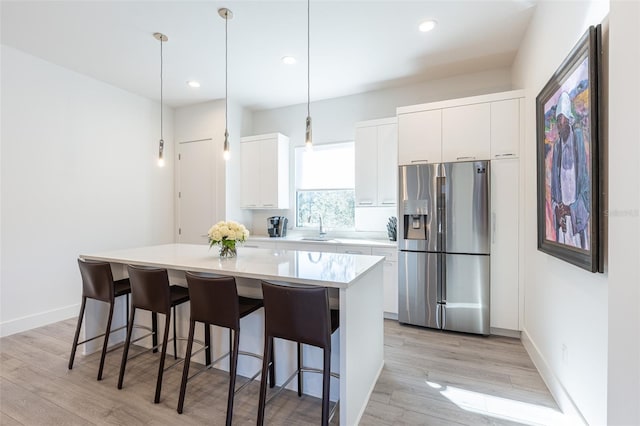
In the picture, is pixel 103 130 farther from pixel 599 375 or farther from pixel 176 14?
pixel 599 375

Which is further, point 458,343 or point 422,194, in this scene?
point 422,194

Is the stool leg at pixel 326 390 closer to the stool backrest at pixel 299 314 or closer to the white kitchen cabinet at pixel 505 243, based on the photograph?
the stool backrest at pixel 299 314

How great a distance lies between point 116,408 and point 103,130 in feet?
11.6

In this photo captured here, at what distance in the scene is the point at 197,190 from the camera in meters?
4.77

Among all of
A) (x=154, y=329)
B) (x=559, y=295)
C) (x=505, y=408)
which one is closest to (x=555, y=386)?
(x=505, y=408)

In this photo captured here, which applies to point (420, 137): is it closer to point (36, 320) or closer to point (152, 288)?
point (152, 288)

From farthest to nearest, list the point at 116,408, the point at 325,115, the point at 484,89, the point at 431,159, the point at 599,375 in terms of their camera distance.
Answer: the point at 325,115, the point at 484,89, the point at 431,159, the point at 116,408, the point at 599,375

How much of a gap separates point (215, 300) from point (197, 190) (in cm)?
333

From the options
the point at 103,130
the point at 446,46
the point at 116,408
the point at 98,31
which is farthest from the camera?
the point at 103,130

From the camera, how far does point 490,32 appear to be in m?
2.81

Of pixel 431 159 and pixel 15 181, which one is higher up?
pixel 431 159

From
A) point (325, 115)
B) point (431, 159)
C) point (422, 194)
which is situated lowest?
point (422, 194)

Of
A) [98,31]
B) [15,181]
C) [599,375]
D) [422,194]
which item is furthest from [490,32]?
[15,181]

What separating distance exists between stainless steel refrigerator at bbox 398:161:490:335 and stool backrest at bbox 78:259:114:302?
279 centimetres
